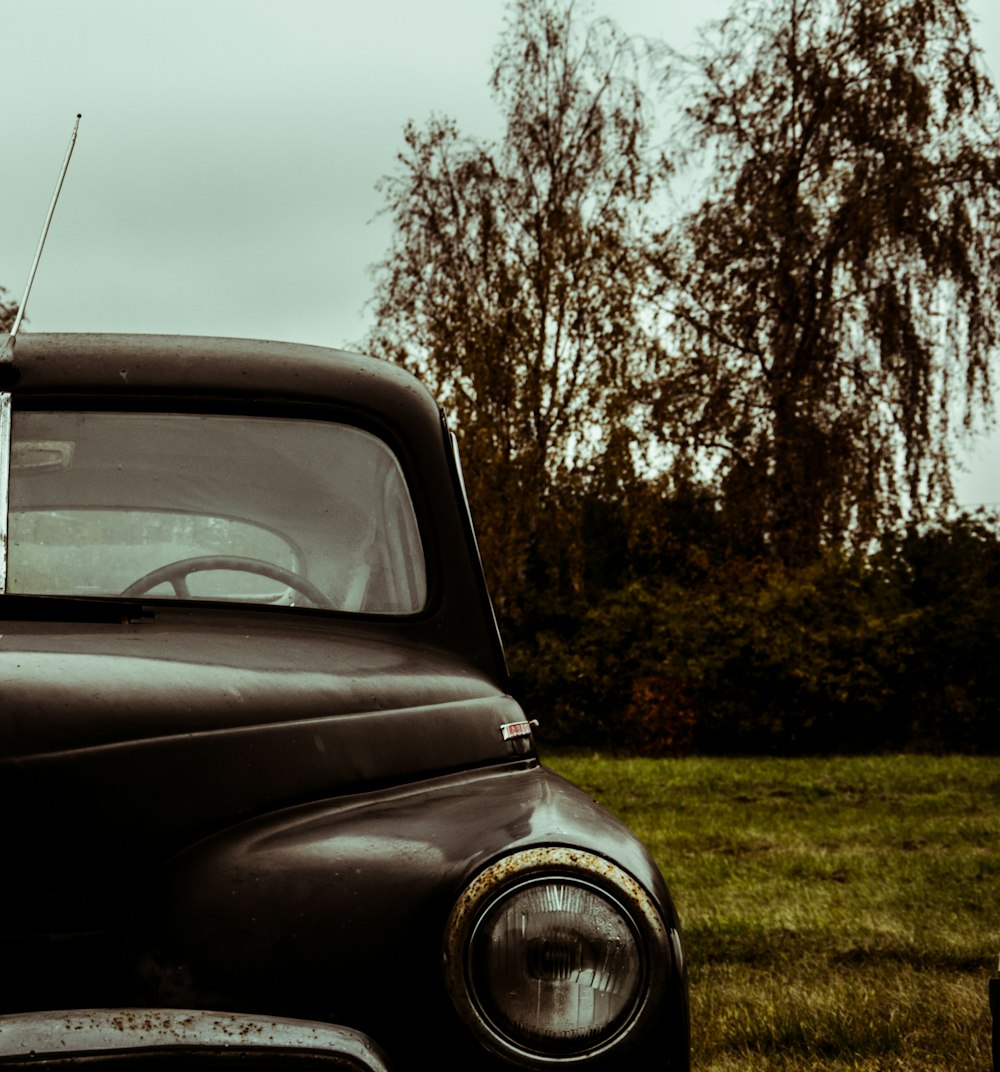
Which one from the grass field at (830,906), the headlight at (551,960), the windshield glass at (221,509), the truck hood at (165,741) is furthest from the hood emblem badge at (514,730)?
the grass field at (830,906)

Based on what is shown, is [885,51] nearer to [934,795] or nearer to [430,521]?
[934,795]

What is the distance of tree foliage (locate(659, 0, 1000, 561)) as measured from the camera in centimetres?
1659

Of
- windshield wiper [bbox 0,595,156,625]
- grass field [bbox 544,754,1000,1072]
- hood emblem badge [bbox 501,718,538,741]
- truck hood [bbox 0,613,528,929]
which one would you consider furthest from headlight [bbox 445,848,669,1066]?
grass field [bbox 544,754,1000,1072]

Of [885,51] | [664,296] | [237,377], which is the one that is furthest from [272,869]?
[885,51]

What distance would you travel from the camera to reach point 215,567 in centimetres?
226

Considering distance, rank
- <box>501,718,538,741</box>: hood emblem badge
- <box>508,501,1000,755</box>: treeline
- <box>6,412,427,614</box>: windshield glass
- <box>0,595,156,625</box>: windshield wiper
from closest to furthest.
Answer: <box>0,595,156,625</box>: windshield wiper, <box>501,718,538,741</box>: hood emblem badge, <box>6,412,427,614</box>: windshield glass, <box>508,501,1000,755</box>: treeline

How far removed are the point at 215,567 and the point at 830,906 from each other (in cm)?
439

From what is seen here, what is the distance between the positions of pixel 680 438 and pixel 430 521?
14603mm

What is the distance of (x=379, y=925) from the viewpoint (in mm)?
1384

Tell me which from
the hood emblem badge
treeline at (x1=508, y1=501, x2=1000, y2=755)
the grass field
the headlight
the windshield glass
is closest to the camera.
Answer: the headlight

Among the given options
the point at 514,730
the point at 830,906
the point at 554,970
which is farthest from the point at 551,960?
the point at 830,906

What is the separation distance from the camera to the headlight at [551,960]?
52.6 inches

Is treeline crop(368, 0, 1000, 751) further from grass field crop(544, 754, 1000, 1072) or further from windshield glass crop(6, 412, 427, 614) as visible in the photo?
windshield glass crop(6, 412, 427, 614)

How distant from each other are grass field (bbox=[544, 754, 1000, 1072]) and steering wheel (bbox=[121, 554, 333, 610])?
2064 millimetres
